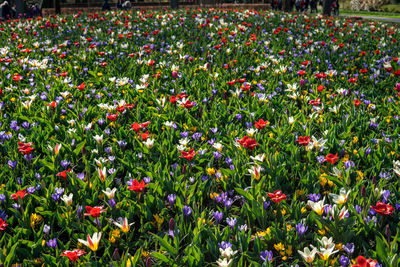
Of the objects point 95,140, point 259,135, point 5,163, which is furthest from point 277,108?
point 5,163

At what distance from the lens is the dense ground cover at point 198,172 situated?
6.67 ft

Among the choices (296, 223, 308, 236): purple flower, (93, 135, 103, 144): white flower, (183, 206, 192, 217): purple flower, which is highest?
(93, 135, 103, 144): white flower

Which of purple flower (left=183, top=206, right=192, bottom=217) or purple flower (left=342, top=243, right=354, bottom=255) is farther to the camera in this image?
purple flower (left=183, top=206, right=192, bottom=217)

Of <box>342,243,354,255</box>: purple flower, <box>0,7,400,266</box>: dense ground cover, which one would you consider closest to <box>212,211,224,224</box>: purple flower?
<box>0,7,400,266</box>: dense ground cover

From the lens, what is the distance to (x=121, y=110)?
11.4 feet

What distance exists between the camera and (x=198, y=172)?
2721 millimetres

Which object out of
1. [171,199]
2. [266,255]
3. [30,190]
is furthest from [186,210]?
[30,190]

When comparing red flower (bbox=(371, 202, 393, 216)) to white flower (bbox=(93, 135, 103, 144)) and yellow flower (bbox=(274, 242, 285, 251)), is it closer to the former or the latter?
yellow flower (bbox=(274, 242, 285, 251))

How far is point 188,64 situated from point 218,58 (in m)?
0.62

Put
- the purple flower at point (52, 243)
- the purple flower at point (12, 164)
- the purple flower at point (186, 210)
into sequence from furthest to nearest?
the purple flower at point (12, 164), the purple flower at point (186, 210), the purple flower at point (52, 243)

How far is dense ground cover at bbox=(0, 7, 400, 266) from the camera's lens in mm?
2033

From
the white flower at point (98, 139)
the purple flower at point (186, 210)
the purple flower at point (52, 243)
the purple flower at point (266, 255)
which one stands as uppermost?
the white flower at point (98, 139)

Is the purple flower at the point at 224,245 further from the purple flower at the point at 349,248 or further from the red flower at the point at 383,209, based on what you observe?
the red flower at the point at 383,209

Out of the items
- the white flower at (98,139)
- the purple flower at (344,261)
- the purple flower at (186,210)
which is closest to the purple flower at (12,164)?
the white flower at (98,139)
